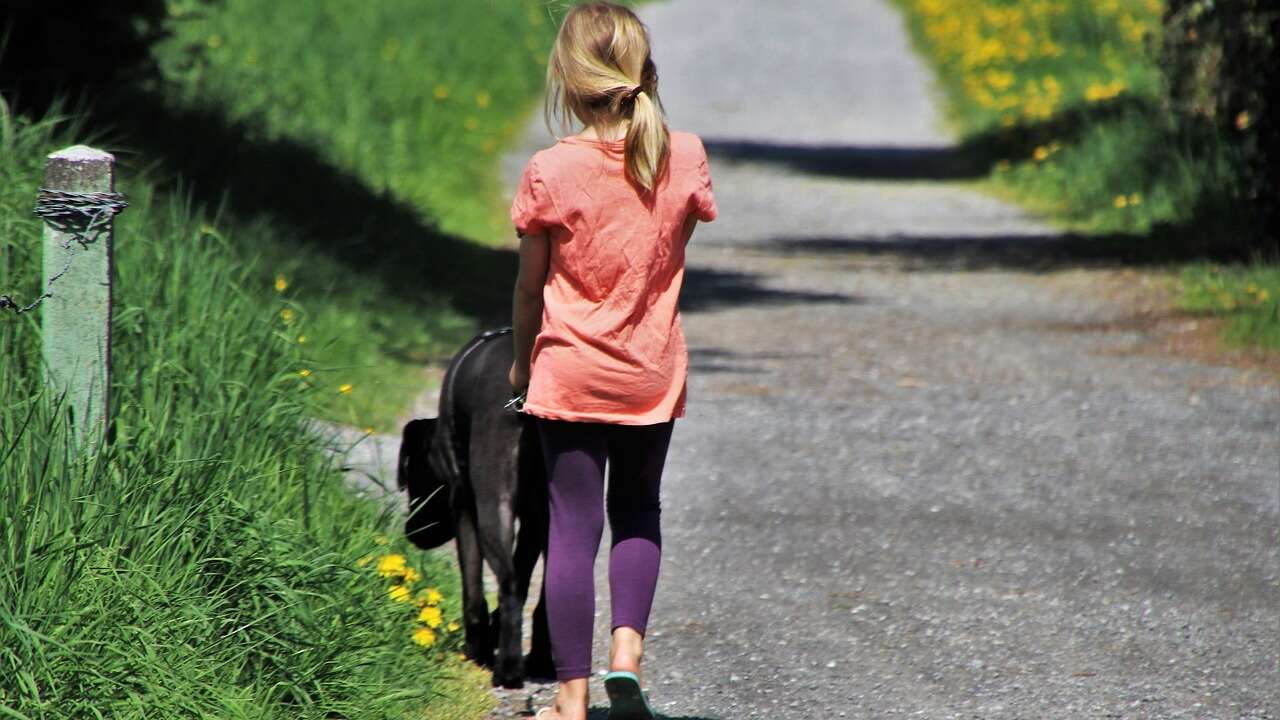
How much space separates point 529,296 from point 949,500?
3192 mm

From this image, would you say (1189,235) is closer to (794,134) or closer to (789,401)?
(789,401)

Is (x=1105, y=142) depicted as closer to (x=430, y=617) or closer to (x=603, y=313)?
(x=430, y=617)

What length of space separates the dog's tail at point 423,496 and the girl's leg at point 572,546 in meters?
1.10

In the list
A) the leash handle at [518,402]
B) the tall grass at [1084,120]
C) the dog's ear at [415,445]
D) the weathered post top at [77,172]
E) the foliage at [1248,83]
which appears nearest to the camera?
the leash handle at [518,402]

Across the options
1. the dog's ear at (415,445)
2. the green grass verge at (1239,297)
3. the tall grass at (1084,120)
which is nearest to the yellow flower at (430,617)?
the dog's ear at (415,445)

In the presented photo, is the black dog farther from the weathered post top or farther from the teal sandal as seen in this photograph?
the weathered post top

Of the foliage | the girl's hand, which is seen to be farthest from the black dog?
the foliage

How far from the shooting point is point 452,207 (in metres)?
13.4

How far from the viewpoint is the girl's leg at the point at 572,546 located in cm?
413

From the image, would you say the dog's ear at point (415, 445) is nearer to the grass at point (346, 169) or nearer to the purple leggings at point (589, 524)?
the grass at point (346, 169)

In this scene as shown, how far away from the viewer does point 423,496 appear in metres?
5.28

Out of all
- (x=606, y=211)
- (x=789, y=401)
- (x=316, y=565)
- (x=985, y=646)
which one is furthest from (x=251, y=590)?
(x=789, y=401)

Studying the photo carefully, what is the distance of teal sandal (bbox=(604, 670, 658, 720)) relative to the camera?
3969 mm

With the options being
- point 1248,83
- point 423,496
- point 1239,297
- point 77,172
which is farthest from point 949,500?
point 1248,83
